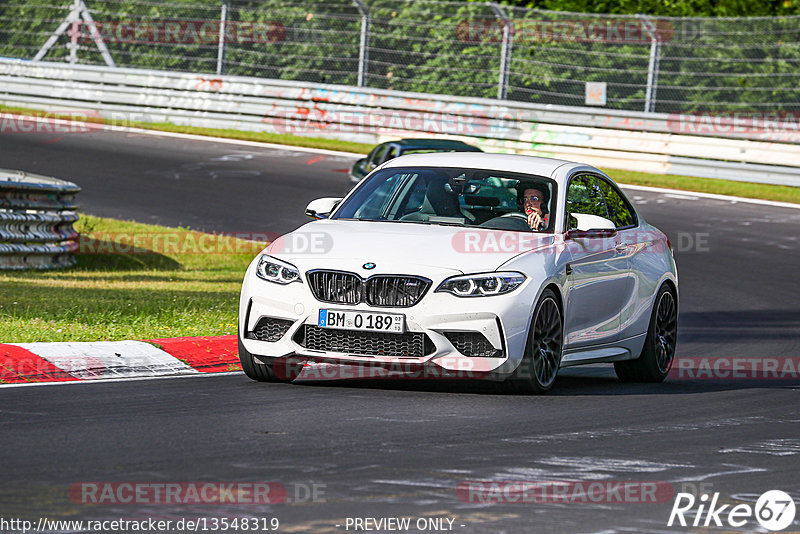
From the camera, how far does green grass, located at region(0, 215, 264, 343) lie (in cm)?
1151

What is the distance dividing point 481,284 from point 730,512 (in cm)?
312

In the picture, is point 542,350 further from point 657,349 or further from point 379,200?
point 657,349

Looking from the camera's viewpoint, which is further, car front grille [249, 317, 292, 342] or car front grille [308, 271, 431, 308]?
car front grille [249, 317, 292, 342]

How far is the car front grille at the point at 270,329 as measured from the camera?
9078 mm

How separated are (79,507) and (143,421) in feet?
6.80

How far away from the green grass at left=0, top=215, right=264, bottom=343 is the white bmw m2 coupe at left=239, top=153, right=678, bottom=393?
6.67ft

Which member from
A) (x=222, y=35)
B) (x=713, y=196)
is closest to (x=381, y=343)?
(x=713, y=196)

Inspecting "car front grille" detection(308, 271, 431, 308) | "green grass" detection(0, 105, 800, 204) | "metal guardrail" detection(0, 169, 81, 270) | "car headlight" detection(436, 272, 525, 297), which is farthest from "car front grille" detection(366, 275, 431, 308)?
"green grass" detection(0, 105, 800, 204)

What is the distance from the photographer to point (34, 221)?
56.0 feet

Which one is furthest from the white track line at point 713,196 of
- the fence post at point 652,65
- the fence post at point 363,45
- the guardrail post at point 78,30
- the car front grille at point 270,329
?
the car front grille at point 270,329

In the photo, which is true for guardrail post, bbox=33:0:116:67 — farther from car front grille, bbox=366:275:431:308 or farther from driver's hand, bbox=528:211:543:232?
car front grille, bbox=366:275:431:308

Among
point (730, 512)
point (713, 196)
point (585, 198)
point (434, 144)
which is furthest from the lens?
point (713, 196)

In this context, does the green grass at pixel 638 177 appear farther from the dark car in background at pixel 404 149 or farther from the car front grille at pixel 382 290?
the car front grille at pixel 382 290

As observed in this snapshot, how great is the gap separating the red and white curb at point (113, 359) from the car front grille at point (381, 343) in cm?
155
